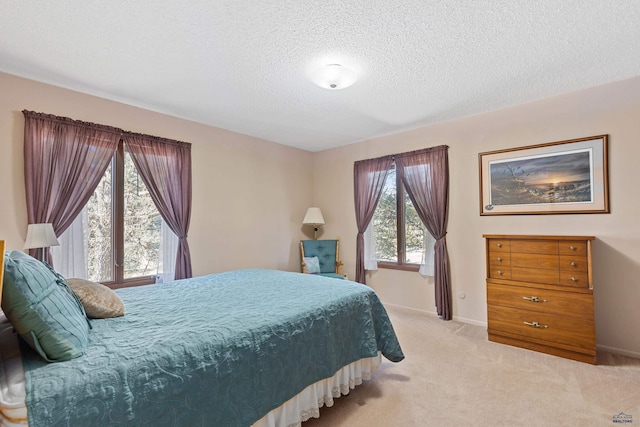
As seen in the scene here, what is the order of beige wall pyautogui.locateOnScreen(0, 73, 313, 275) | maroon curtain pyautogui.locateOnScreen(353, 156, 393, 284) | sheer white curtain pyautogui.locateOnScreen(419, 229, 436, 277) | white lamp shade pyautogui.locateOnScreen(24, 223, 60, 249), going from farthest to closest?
maroon curtain pyautogui.locateOnScreen(353, 156, 393, 284)
sheer white curtain pyautogui.locateOnScreen(419, 229, 436, 277)
beige wall pyautogui.locateOnScreen(0, 73, 313, 275)
white lamp shade pyautogui.locateOnScreen(24, 223, 60, 249)

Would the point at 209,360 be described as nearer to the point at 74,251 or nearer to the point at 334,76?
the point at 334,76

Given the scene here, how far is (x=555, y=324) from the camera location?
2.81 m

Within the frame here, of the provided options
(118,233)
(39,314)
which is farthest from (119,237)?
(39,314)

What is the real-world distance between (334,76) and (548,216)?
2.76 m

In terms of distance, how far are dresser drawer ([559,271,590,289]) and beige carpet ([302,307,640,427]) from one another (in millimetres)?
685

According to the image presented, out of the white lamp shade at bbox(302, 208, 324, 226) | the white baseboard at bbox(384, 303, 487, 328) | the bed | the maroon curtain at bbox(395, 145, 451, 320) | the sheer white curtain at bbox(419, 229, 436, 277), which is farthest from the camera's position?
the white lamp shade at bbox(302, 208, 324, 226)

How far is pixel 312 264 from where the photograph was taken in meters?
4.66

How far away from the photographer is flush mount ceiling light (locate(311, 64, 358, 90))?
97.2 inches

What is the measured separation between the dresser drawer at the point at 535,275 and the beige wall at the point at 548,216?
51cm

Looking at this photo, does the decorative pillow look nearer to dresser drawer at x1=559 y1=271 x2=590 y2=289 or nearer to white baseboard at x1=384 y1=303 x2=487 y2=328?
white baseboard at x1=384 y1=303 x2=487 y2=328

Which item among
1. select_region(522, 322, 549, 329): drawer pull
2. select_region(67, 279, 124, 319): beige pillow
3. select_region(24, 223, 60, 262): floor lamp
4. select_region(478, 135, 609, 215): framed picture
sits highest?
select_region(478, 135, 609, 215): framed picture

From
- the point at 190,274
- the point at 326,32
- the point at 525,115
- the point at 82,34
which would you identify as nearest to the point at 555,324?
the point at 525,115

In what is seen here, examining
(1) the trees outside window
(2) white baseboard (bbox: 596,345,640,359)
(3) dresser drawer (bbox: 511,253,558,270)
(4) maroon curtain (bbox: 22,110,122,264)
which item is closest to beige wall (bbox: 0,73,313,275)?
(4) maroon curtain (bbox: 22,110,122,264)

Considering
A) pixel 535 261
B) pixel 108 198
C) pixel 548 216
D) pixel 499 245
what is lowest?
pixel 535 261
